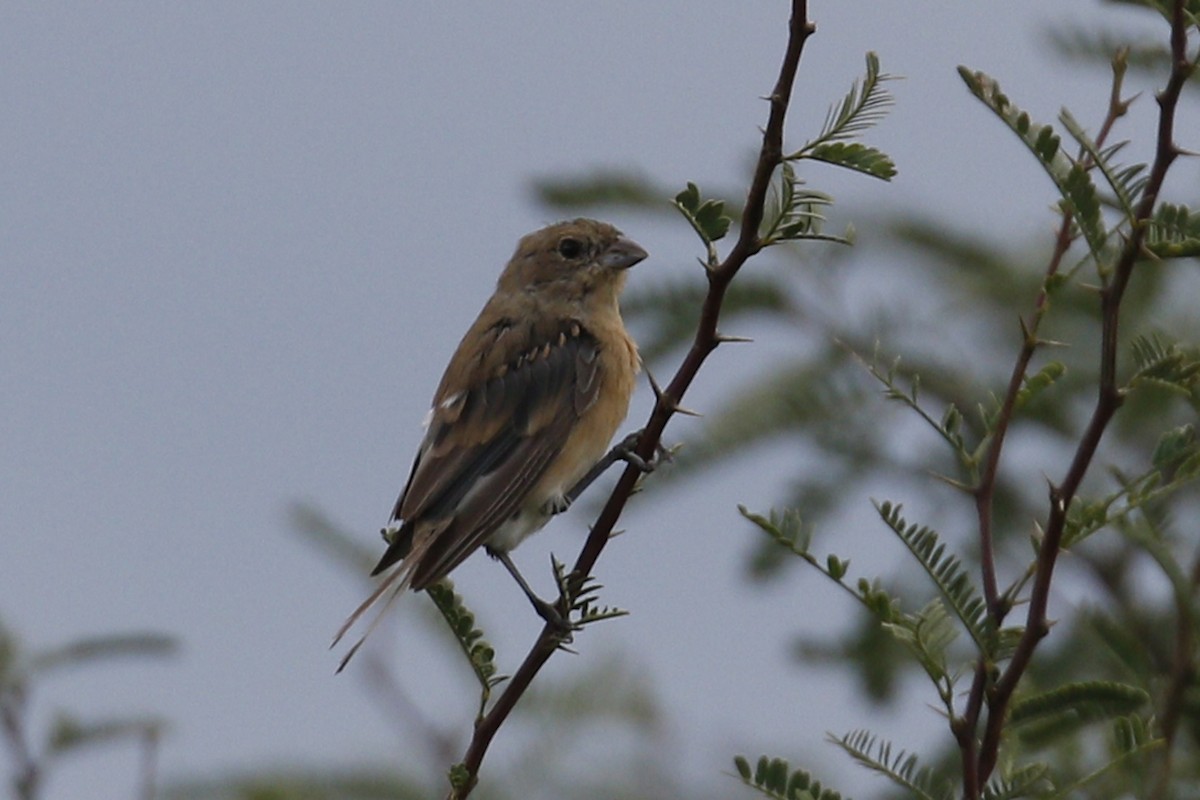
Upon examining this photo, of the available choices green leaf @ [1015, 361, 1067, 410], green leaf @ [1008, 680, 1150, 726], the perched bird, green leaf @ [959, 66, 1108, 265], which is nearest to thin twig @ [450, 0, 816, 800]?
green leaf @ [959, 66, 1108, 265]

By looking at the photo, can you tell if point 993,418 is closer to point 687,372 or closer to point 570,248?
point 687,372

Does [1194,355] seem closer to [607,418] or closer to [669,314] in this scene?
[669,314]

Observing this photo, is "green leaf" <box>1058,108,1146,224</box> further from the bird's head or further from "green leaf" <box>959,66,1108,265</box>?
the bird's head

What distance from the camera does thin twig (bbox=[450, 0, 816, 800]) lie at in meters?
2.95

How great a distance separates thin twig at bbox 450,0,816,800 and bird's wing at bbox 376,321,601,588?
3.84ft

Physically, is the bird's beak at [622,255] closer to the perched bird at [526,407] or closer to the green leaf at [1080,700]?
the perched bird at [526,407]

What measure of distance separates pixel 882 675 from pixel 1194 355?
172 centimetres

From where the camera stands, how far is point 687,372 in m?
3.46

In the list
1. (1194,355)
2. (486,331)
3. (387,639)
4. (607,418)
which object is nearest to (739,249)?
(1194,355)

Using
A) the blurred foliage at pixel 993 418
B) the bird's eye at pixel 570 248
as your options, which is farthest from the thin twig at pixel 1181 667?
the bird's eye at pixel 570 248

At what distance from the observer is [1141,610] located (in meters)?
4.84

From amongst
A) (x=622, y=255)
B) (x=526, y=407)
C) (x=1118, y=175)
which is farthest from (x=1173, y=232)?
(x=622, y=255)

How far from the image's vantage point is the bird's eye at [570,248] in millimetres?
6543

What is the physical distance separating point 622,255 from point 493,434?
953mm
